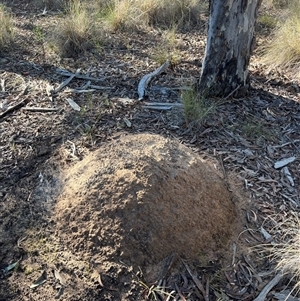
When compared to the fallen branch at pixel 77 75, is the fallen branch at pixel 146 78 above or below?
above

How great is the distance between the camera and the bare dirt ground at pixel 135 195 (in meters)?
2.49

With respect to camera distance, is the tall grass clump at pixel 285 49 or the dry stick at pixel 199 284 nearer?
the dry stick at pixel 199 284

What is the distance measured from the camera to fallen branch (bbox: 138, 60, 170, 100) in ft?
14.1

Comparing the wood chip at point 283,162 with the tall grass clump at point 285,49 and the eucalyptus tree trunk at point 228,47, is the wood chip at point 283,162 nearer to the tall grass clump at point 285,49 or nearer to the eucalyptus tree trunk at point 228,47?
the eucalyptus tree trunk at point 228,47

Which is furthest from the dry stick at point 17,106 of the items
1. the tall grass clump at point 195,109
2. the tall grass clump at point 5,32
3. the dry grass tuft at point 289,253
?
the dry grass tuft at point 289,253

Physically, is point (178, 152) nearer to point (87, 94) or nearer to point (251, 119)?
point (251, 119)

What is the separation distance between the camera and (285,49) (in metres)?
4.81

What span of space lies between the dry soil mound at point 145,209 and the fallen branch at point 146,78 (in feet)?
4.98

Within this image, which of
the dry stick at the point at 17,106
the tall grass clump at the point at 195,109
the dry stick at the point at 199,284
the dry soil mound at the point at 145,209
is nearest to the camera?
the dry stick at the point at 199,284

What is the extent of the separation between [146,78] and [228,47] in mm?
973

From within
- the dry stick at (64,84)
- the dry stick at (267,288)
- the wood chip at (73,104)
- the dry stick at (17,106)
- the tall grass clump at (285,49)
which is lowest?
the dry stick at (17,106)

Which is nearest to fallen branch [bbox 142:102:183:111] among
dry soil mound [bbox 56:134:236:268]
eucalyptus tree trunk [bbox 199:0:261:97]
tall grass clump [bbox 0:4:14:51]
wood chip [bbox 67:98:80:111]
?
Result: eucalyptus tree trunk [bbox 199:0:261:97]

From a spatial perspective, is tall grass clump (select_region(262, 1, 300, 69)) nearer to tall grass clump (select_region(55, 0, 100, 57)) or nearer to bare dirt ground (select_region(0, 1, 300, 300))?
bare dirt ground (select_region(0, 1, 300, 300))

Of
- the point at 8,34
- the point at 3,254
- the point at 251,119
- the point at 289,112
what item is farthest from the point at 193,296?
the point at 8,34
